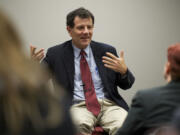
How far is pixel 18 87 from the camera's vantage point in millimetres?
811

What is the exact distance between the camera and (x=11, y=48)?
83 centimetres

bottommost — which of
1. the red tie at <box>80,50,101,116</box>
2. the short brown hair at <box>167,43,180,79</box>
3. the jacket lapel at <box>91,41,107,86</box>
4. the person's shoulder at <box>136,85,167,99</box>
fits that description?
the red tie at <box>80,50,101,116</box>

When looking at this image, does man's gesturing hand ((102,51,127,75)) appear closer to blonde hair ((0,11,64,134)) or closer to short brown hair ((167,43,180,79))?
short brown hair ((167,43,180,79))

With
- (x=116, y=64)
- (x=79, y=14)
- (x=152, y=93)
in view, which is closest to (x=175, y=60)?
(x=152, y=93)

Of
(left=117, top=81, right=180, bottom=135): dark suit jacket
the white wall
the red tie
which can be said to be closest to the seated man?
the red tie

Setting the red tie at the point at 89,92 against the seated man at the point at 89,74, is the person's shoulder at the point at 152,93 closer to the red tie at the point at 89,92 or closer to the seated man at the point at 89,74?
the seated man at the point at 89,74

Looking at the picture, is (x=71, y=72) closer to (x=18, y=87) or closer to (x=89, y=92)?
(x=89, y=92)

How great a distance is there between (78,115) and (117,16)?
5.10 feet

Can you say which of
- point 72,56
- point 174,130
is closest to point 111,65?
point 72,56

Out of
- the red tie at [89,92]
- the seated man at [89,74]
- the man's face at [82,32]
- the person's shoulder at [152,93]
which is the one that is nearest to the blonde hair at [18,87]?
the person's shoulder at [152,93]

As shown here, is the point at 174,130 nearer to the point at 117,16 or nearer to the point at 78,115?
the point at 78,115

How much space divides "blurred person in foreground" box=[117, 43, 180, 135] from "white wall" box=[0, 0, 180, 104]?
7.19 feet

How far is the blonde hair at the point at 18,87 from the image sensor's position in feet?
2.64

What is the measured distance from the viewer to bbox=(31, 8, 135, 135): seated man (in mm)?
2637
